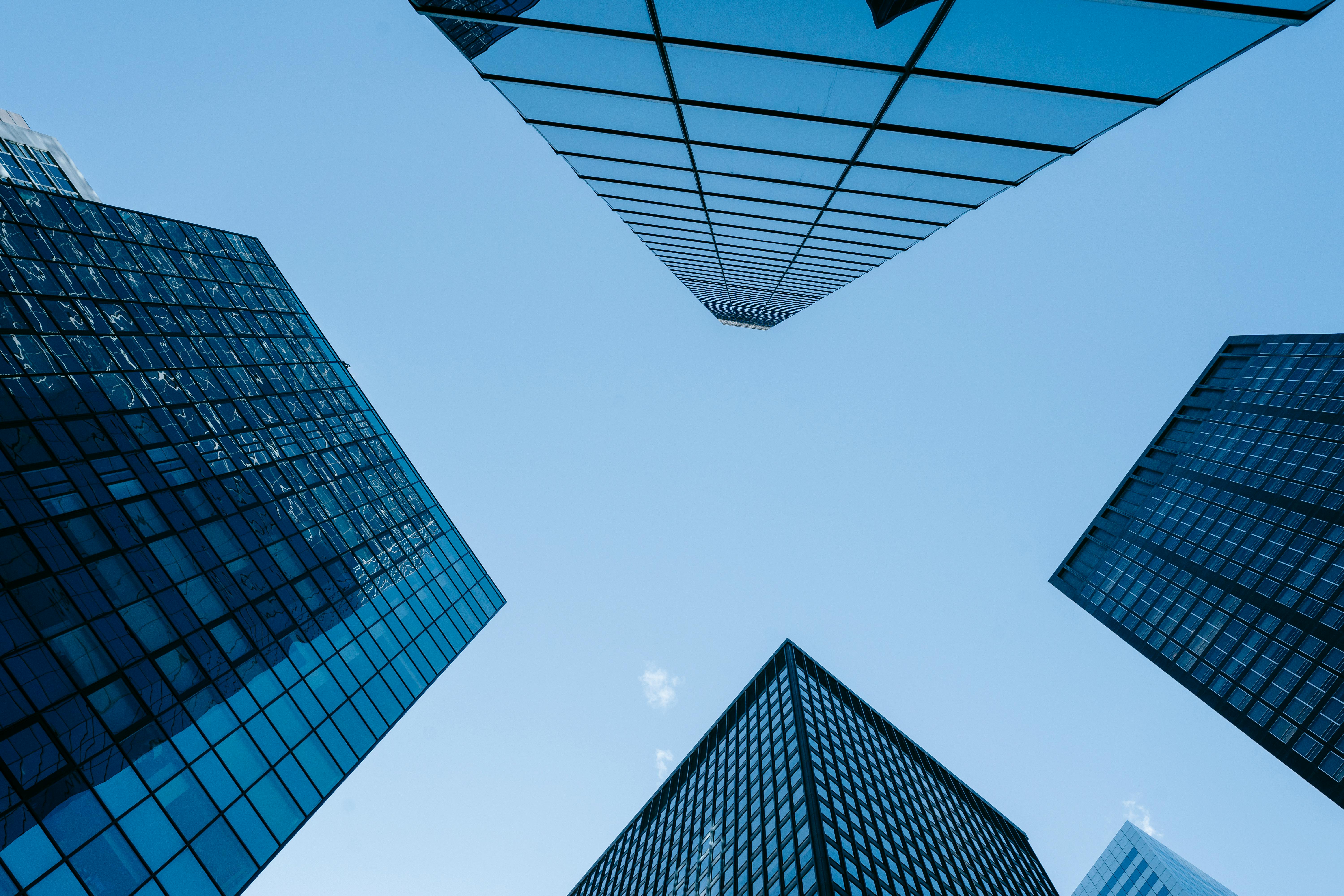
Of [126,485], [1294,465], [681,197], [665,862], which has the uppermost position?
[1294,465]

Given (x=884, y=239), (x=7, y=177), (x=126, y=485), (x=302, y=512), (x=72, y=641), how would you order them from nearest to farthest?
(x=72, y=641)
(x=884, y=239)
(x=126, y=485)
(x=302, y=512)
(x=7, y=177)

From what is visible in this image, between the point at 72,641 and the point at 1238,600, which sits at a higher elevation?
the point at 1238,600

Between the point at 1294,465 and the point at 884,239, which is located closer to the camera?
the point at 884,239

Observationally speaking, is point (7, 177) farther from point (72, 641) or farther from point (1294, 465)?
point (1294, 465)

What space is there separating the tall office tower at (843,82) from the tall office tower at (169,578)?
17.1 metres

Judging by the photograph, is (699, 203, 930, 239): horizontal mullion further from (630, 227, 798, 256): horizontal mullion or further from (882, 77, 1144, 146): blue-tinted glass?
(882, 77, 1144, 146): blue-tinted glass

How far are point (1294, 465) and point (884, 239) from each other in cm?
7679

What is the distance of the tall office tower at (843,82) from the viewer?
6.55 m

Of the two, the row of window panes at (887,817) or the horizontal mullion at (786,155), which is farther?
the row of window panes at (887,817)

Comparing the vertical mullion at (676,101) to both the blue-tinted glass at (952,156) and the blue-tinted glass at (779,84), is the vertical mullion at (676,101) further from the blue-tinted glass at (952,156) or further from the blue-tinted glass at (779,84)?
the blue-tinted glass at (952,156)

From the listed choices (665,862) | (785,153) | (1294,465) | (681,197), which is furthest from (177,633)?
(1294,465)

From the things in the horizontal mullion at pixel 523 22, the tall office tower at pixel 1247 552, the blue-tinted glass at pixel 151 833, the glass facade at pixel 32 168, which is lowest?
the blue-tinted glass at pixel 151 833

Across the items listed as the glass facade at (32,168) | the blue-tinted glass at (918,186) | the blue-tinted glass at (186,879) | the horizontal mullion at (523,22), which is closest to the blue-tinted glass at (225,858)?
the blue-tinted glass at (186,879)

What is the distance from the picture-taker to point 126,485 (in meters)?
19.7
